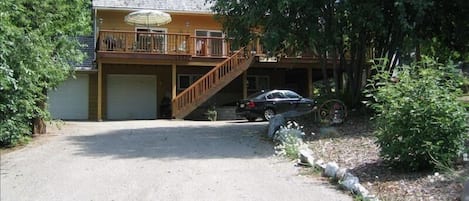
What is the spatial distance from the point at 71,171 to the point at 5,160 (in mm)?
2627

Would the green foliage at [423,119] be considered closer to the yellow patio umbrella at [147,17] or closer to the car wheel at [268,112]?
the car wheel at [268,112]

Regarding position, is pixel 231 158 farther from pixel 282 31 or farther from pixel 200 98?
pixel 200 98

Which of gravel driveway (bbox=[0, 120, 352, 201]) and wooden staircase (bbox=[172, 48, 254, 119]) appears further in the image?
wooden staircase (bbox=[172, 48, 254, 119])

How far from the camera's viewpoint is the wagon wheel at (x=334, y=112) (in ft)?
46.9

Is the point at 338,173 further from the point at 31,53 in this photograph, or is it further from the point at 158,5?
the point at 158,5

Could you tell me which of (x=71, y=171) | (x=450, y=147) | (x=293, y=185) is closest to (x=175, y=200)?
(x=293, y=185)

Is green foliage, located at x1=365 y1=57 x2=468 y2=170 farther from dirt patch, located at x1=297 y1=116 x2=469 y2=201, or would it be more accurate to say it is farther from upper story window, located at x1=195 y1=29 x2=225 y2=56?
upper story window, located at x1=195 y1=29 x2=225 y2=56

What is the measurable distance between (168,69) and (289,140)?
16128 millimetres

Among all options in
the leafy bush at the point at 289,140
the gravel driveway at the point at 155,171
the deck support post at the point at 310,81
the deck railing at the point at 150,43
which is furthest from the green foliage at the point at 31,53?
the deck support post at the point at 310,81

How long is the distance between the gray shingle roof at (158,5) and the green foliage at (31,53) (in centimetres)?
863

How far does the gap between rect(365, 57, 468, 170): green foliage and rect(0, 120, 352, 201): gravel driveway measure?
123 centimetres

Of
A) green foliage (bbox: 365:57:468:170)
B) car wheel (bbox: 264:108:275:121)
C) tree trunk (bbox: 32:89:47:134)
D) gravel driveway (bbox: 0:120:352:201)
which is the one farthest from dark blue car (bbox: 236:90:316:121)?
green foliage (bbox: 365:57:468:170)

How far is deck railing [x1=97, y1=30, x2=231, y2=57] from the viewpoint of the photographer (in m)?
23.5

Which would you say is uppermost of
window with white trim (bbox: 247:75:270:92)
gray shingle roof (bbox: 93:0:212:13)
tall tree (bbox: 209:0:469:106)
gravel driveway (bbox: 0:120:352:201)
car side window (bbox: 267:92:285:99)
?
gray shingle roof (bbox: 93:0:212:13)
